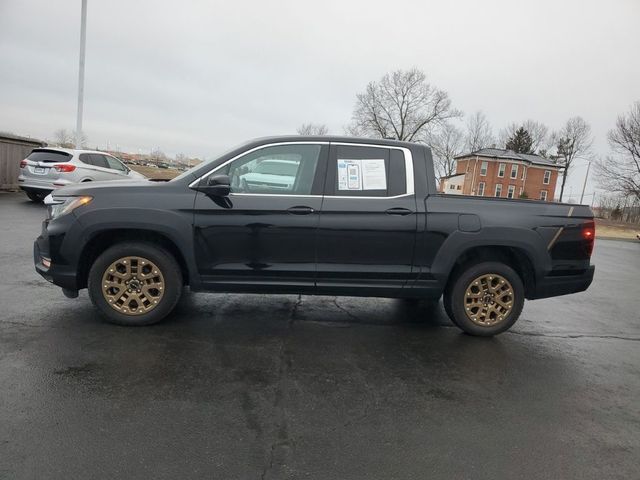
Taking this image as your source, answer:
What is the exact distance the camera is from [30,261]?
6871mm

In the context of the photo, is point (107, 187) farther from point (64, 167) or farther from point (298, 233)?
point (64, 167)

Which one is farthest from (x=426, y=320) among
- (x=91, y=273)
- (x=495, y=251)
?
(x=91, y=273)

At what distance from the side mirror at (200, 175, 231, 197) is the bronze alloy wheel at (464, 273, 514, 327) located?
2606 millimetres

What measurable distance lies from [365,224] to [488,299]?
60.7 inches

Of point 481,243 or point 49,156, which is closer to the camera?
point 481,243

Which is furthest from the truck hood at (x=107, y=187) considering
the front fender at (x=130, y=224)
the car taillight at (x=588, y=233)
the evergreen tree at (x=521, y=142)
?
the evergreen tree at (x=521, y=142)

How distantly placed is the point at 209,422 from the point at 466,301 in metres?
2.92

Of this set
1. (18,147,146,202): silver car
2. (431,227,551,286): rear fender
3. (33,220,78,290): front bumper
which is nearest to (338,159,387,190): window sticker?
(431,227,551,286): rear fender

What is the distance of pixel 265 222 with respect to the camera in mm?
4391

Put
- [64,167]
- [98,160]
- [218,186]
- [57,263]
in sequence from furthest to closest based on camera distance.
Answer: [98,160] → [64,167] → [57,263] → [218,186]

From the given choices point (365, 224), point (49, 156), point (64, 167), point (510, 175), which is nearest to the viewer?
point (365, 224)

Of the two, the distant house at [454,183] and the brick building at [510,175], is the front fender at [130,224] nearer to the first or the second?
the brick building at [510,175]

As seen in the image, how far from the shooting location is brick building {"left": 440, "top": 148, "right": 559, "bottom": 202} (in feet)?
210

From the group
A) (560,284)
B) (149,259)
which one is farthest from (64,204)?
(560,284)
